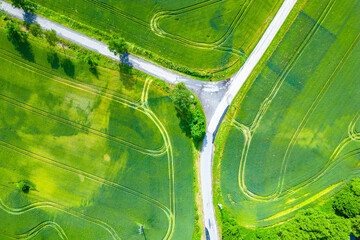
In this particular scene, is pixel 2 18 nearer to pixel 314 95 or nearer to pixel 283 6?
pixel 283 6

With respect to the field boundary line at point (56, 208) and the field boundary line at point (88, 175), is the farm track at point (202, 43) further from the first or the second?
the field boundary line at point (56, 208)

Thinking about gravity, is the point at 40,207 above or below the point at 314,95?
below

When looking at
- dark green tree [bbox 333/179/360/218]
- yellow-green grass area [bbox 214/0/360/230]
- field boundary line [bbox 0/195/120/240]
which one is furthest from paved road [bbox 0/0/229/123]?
field boundary line [bbox 0/195/120/240]

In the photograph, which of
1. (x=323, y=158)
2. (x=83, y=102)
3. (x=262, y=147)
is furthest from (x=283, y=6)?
(x=83, y=102)

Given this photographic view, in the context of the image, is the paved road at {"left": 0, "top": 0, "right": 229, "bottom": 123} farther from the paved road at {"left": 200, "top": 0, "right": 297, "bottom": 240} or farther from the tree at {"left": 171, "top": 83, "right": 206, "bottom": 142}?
the tree at {"left": 171, "top": 83, "right": 206, "bottom": 142}

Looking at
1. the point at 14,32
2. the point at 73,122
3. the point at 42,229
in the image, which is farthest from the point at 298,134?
the point at 14,32

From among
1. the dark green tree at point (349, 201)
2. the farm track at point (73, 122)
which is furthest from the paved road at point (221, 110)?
the dark green tree at point (349, 201)
